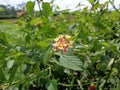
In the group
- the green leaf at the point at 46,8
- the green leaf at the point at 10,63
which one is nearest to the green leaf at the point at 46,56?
the green leaf at the point at 10,63

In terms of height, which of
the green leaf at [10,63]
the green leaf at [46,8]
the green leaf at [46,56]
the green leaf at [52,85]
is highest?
the green leaf at [46,8]

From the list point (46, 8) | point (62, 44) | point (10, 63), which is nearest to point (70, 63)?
point (62, 44)

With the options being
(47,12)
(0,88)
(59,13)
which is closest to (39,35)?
(47,12)

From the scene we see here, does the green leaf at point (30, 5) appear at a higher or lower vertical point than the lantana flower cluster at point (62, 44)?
higher

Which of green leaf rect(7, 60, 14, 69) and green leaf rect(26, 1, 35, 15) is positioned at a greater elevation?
green leaf rect(26, 1, 35, 15)

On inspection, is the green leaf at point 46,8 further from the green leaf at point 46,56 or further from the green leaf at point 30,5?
the green leaf at point 46,56

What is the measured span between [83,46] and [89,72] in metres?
0.13

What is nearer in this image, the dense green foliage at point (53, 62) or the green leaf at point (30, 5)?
the dense green foliage at point (53, 62)

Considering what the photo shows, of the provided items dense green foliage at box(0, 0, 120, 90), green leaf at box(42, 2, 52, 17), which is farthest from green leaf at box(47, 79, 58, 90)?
green leaf at box(42, 2, 52, 17)

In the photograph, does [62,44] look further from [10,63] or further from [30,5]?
[30,5]

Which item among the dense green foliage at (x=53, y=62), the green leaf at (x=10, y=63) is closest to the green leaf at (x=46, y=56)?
the dense green foliage at (x=53, y=62)

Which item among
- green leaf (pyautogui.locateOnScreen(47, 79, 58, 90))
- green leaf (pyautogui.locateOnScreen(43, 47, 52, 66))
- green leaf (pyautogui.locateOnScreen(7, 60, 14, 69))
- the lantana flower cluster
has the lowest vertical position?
green leaf (pyautogui.locateOnScreen(47, 79, 58, 90))

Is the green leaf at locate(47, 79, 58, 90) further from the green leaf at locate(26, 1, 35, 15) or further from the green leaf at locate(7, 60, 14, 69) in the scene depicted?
the green leaf at locate(26, 1, 35, 15)

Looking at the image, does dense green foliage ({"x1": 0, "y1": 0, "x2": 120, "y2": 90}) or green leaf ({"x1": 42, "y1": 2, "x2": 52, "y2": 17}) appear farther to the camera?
green leaf ({"x1": 42, "y1": 2, "x2": 52, "y2": 17})
